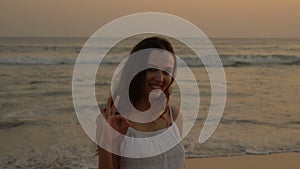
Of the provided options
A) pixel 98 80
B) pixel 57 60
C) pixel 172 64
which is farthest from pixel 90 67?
pixel 172 64

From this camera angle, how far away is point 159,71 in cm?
A: 246

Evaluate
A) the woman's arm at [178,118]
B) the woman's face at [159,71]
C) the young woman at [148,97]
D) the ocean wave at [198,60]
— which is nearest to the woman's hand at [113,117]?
the young woman at [148,97]

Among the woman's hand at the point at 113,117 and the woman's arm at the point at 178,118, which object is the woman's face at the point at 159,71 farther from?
the woman's hand at the point at 113,117

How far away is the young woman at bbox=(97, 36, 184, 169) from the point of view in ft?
8.09

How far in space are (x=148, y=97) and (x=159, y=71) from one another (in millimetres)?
173

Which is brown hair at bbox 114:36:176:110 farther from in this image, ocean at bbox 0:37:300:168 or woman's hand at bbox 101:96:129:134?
ocean at bbox 0:37:300:168

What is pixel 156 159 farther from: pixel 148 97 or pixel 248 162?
pixel 248 162

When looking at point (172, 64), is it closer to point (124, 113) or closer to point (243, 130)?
point (124, 113)

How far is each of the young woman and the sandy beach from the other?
4.33 m

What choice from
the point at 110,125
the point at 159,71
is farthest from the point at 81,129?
the point at 110,125

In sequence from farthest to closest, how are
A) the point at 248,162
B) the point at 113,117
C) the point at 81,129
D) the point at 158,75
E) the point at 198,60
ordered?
the point at 198,60 → the point at 81,129 → the point at 248,162 → the point at 158,75 → the point at 113,117

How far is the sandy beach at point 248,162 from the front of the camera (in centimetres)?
682

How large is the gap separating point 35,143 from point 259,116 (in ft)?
17.0

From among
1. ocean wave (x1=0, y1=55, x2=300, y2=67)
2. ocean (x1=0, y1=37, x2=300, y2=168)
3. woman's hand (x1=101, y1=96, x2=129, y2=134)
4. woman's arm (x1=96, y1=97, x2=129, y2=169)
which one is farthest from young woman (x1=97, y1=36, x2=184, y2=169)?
ocean wave (x1=0, y1=55, x2=300, y2=67)
